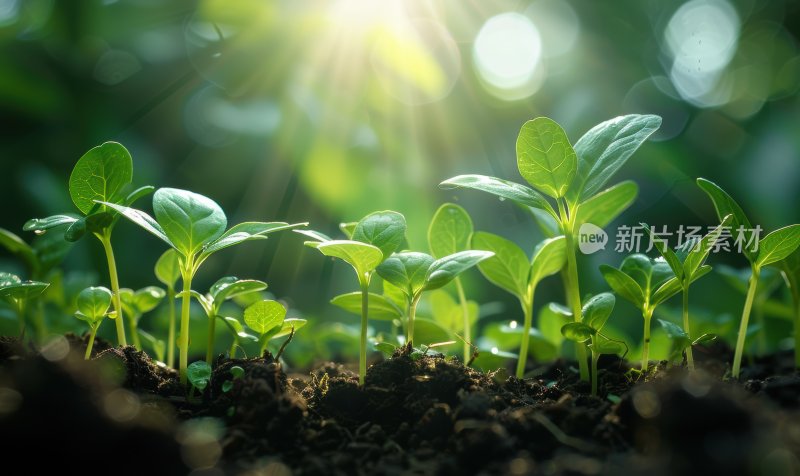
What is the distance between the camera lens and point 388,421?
28.9 inches

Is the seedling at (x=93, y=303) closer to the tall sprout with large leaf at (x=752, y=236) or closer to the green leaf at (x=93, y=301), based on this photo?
the green leaf at (x=93, y=301)

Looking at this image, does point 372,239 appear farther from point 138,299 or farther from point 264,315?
point 138,299

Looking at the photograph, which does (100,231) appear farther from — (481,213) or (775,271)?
(481,213)

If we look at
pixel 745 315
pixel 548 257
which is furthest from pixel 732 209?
pixel 548 257

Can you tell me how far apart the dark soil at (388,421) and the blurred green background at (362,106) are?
128 centimetres

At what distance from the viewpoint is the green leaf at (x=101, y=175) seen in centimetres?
80

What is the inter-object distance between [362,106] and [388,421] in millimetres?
1631

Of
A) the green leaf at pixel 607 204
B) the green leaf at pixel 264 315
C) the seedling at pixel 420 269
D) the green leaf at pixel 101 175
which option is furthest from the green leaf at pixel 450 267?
the green leaf at pixel 101 175

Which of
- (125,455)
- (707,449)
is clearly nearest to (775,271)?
(707,449)

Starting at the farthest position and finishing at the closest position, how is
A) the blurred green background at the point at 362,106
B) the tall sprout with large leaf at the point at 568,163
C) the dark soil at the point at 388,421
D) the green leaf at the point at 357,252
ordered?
Result: the blurred green background at the point at 362,106 → the tall sprout with large leaf at the point at 568,163 → the green leaf at the point at 357,252 → the dark soil at the point at 388,421

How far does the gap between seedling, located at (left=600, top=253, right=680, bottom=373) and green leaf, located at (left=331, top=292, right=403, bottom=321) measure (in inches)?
12.3

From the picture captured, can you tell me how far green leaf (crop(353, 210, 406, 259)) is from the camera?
78 centimetres

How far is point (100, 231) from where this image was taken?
80 cm

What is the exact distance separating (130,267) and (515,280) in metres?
1.53
